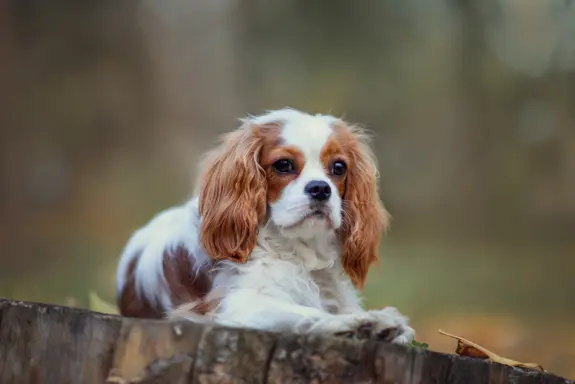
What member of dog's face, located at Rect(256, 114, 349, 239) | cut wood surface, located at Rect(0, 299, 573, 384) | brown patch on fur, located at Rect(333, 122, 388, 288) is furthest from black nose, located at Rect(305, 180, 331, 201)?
cut wood surface, located at Rect(0, 299, 573, 384)

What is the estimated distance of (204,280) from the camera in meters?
3.17

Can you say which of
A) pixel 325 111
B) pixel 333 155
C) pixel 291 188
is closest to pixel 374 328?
pixel 291 188

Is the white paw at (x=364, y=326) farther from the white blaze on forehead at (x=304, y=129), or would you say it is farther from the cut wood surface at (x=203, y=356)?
the white blaze on forehead at (x=304, y=129)

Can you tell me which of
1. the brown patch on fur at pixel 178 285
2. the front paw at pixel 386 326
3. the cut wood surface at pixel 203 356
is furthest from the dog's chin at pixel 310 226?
the cut wood surface at pixel 203 356

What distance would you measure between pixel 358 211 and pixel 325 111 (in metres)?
2.61

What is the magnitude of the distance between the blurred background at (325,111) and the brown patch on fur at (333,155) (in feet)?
8.64

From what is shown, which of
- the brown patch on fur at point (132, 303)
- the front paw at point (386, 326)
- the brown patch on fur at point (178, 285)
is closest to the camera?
the front paw at point (386, 326)

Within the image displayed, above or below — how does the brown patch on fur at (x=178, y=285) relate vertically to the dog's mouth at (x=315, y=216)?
below

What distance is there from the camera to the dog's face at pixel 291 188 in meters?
3.01

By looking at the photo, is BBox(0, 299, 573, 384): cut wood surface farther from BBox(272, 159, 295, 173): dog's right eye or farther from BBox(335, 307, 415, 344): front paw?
BBox(272, 159, 295, 173): dog's right eye

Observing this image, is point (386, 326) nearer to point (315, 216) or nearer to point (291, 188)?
point (315, 216)

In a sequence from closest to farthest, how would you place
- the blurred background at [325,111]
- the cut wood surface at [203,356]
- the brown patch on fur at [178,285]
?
the cut wood surface at [203,356] → the brown patch on fur at [178,285] → the blurred background at [325,111]

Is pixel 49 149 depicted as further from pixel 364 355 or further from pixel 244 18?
pixel 364 355

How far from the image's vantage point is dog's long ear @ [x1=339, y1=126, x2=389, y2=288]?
126 inches
